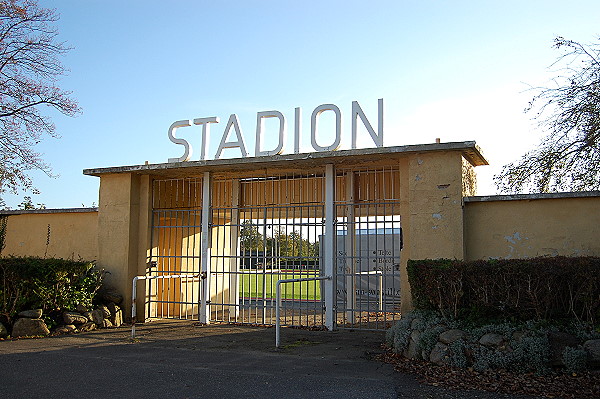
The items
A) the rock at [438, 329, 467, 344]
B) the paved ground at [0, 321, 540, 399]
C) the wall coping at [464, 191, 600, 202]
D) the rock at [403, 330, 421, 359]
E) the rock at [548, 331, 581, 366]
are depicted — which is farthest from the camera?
the wall coping at [464, 191, 600, 202]

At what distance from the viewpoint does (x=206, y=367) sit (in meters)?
7.18

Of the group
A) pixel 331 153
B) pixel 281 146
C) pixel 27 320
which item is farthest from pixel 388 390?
pixel 27 320

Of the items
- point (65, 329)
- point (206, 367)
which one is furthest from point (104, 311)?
point (206, 367)

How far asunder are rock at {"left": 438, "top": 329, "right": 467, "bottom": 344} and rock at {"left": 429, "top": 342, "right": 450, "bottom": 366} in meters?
0.06

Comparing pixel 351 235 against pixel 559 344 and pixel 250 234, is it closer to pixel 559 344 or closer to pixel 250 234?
pixel 250 234

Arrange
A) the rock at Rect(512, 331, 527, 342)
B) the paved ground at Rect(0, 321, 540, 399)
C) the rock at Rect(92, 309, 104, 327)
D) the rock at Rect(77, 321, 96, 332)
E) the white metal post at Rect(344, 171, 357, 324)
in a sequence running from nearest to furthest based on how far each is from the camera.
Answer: the paved ground at Rect(0, 321, 540, 399) → the rock at Rect(512, 331, 527, 342) → the rock at Rect(77, 321, 96, 332) → the rock at Rect(92, 309, 104, 327) → the white metal post at Rect(344, 171, 357, 324)

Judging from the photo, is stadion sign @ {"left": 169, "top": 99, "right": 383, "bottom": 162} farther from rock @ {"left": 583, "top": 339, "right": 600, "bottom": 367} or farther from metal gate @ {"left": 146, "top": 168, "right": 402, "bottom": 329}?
rock @ {"left": 583, "top": 339, "right": 600, "bottom": 367}

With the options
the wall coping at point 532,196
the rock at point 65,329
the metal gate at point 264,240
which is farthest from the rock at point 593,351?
the rock at point 65,329

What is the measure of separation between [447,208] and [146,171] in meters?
6.38

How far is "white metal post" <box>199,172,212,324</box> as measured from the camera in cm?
1152

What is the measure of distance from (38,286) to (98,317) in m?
1.29

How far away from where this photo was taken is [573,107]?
30.2ft

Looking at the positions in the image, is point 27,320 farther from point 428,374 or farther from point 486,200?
point 486,200

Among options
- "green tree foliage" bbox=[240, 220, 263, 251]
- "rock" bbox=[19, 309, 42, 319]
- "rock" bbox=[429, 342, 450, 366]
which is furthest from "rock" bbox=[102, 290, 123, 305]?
"rock" bbox=[429, 342, 450, 366]
